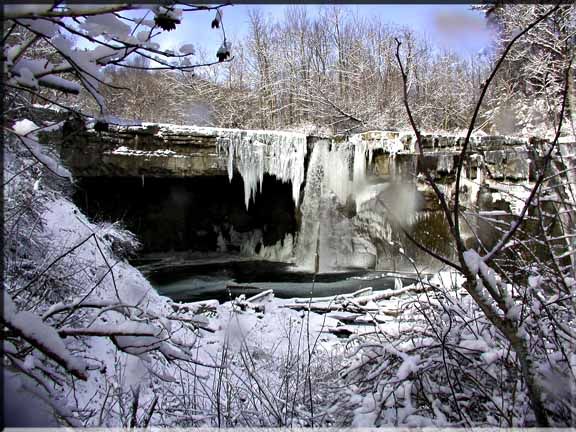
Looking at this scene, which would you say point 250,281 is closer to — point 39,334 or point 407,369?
point 407,369

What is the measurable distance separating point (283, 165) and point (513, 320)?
1193 cm

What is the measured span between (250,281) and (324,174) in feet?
14.0

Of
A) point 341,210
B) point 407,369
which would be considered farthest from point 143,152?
point 407,369

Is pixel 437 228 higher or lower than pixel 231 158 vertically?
lower

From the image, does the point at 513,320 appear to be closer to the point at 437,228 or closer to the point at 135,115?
the point at 437,228

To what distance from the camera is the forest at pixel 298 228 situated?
130cm

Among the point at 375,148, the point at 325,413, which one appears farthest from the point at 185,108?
the point at 325,413

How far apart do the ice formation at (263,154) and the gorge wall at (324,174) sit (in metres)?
0.03

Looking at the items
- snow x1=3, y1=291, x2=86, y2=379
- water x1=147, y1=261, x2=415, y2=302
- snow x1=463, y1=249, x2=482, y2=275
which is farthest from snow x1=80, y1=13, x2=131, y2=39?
water x1=147, y1=261, x2=415, y2=302

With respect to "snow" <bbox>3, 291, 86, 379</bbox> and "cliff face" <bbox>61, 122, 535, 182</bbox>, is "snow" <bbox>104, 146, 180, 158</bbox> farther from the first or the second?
"snow" <bbox>3, 291, 86, 379</bbox>

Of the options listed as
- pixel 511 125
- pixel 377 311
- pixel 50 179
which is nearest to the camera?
pixel 50 179

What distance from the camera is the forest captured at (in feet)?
4.27

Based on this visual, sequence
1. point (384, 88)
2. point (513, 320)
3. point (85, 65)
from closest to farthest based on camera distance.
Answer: point (85, 65), point (513, 320), point (384, 88)

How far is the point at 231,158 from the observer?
12.6 meters
